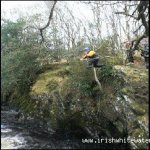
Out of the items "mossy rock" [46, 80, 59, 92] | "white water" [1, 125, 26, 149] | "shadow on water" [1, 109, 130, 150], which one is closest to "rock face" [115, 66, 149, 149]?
"shadow on water" [1, 109, 130, 150]

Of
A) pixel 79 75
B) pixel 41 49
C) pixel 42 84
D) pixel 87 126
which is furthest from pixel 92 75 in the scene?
pixel 41 49

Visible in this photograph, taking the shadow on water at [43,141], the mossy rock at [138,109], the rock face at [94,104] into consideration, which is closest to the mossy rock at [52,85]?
the rock face at [94,104]

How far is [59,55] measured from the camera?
76.4 ft

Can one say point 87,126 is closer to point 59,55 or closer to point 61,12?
point 59,55

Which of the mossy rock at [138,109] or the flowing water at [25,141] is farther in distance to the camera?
the flowing water at [25,141]

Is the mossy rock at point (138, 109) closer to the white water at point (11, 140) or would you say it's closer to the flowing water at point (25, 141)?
the flowing water at point (25, 141)

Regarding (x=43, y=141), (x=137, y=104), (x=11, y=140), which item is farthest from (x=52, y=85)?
(x=137, y=104)

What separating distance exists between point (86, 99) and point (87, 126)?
1258mm

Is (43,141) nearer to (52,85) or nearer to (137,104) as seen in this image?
(52,85)

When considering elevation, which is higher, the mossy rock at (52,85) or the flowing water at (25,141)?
the mossy rock at (52,85)

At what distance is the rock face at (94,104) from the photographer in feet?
45.8

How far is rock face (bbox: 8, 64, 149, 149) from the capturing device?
13953mm

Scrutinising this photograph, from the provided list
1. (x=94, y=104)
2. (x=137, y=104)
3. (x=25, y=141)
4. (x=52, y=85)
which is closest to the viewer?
(x=137, y=104)

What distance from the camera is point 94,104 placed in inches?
632
